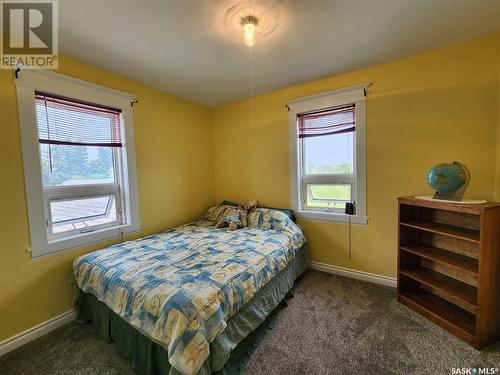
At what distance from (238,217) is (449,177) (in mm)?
2063

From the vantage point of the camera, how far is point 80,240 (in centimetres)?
196

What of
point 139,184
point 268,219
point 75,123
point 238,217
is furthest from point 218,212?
point 75,123

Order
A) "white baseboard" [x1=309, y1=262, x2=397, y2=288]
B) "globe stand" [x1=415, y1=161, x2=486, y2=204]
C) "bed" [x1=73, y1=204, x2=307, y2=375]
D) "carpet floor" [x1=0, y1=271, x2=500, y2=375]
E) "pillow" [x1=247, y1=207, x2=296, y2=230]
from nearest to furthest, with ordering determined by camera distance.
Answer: "bed" [x1=73, y1=204, x2=307, y2=375] < "carpet floor" [x1=0, y1=271, x2=500, y2=375] < "globe stand" [x1=415, y1=161, x2=486, y2=204] < "white baseboard" [x1=309, y1=262, x2=397, y2=288] < "pillow" [x1=247, y1=207, x2=296, y2=230]

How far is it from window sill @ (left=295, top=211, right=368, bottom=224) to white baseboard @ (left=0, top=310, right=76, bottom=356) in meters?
2.55

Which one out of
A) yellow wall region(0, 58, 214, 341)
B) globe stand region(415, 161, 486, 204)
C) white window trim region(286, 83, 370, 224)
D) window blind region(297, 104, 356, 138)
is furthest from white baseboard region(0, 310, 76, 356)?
→ globe stand region(415, 161, 486, 204)

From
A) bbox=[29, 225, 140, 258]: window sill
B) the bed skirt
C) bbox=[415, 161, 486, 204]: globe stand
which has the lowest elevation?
the bed skirt

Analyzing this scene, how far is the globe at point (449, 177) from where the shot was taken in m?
1.64

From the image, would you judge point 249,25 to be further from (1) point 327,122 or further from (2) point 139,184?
(2) point 139,184

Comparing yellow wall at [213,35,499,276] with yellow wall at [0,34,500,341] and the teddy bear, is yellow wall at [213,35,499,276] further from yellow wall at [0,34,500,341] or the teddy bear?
the teddy bear

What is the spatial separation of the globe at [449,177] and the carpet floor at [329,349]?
1.11 meters

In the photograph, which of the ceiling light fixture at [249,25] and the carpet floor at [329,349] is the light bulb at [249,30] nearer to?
the ceiling light fixture at [249,25]

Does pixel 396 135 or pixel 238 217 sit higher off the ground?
pixel 396 135

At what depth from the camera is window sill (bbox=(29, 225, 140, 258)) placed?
1751 millimetres

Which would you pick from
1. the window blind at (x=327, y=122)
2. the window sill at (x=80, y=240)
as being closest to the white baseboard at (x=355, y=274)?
the window blind at (x=327, y=122)
